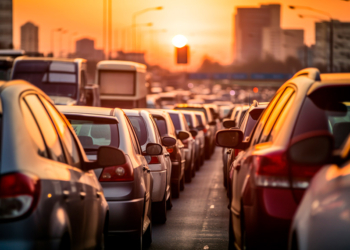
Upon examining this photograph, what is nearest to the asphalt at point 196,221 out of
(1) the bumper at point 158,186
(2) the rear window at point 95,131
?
(1) the bumper at point 158,186

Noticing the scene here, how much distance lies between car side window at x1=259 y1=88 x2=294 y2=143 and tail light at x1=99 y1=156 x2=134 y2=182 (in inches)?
80.7

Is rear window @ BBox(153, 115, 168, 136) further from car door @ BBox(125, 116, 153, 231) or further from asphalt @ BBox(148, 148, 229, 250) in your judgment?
car door @ BBox(125, 116, 153, 231)

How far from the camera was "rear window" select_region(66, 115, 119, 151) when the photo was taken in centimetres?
755

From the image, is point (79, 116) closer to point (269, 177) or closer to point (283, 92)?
point (283, 92)

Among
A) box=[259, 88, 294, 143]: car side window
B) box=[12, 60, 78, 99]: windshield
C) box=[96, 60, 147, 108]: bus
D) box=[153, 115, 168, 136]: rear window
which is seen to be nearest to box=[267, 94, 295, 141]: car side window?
box=[259, 88, 294, 143]: car side window

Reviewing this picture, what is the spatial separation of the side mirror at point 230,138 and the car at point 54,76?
769 inches

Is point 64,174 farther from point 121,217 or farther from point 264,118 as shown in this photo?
point 121,217

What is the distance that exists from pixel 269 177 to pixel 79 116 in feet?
11.3

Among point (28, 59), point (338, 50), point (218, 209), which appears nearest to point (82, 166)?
point (218, 209)

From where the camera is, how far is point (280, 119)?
4.93m

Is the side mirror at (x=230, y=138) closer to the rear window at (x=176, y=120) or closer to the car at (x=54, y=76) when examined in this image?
the rear window at (x=176, y=120)

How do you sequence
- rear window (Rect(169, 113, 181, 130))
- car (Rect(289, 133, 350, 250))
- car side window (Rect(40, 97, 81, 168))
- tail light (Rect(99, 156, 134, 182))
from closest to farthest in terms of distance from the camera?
car (Rect(289, 133, 350, 250)) → car side window (Rect(40, 97, 81, 168)) → tail light (Rect(99, 156, 134, 182)) → rear window (Rect(169, 113, 181, 130))

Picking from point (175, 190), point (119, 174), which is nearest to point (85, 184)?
point (119, 174)

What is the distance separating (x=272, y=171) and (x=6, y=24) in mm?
70243
